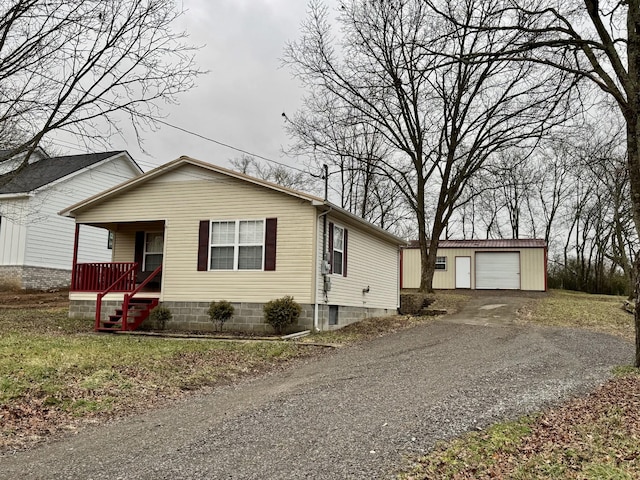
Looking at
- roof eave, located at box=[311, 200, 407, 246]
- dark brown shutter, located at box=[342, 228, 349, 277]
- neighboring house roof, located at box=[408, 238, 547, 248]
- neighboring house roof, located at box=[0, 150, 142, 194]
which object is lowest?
dark brown shutter, located at box=[342, 228, 349, 277]

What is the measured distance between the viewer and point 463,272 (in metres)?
29.0

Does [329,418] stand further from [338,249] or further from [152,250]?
[152,250]

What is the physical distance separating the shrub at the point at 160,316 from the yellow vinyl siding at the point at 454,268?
17.8 meters

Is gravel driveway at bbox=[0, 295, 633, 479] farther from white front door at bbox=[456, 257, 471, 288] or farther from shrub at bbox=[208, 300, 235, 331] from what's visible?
white front door at bbox=[456, 257, 471, 288]

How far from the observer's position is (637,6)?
8.41 m

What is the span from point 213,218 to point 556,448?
11045 millimetres

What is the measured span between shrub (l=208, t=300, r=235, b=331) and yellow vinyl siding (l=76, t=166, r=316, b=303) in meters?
0.28

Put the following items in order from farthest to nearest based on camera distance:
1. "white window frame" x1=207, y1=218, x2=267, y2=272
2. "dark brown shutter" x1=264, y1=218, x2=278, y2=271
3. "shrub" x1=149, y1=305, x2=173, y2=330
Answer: "shrub" x1=149, y1=305, x2=173, y2=330
"white window frame" x1=207, y1=218, x2=267, y2=272
"dark brown shutter" x1=264, y1=218, x2=278, y2=271

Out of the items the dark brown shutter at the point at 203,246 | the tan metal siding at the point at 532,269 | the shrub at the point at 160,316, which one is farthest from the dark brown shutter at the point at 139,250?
the tan metal siding at the point at 532,269

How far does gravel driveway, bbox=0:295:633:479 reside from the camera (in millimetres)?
4523

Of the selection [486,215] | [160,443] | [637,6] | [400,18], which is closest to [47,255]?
[400,18]

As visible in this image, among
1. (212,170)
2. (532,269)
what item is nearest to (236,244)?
(212,170)

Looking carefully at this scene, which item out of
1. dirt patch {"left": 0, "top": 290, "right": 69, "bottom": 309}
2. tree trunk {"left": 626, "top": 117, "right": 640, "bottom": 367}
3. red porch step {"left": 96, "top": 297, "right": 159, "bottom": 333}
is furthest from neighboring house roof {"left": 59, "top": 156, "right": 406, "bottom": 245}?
tree trunk {"left": 626, "top": 117, "right": 640, "bottom": 367}

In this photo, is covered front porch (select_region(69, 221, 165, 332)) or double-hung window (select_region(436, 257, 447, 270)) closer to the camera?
covered front porch (select_region(69, 221, 165, 332))
